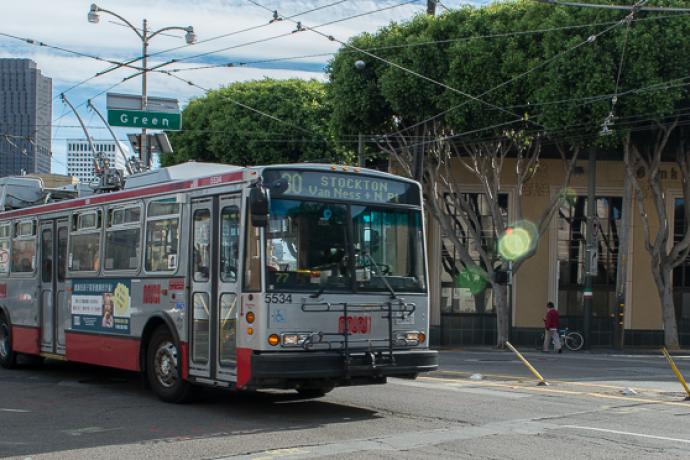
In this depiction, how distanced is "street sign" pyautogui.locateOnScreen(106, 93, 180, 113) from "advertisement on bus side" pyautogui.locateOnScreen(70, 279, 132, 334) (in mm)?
10952

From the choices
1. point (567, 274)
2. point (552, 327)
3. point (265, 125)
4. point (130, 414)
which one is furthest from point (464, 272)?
point (130, 414)

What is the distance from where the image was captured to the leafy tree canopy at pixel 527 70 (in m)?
25.2

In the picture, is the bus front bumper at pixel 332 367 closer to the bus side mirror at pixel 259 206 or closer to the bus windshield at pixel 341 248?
the bus windshield at pixel 341 248

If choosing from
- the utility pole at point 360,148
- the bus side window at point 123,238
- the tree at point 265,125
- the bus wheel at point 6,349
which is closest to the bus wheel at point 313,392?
the bus side window at point 123,238

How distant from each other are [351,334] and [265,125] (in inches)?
1214

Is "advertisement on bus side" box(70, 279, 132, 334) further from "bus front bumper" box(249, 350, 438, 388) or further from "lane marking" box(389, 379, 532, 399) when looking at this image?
"lane marking" box(389, 379, 532, 399)

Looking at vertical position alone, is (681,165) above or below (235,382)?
above

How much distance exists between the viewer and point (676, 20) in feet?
80.8

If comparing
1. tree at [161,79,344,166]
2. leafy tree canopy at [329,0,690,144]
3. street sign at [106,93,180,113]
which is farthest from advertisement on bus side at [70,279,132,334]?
tree at [161,79,344,166]

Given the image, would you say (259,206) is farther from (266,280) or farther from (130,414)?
(130,414)

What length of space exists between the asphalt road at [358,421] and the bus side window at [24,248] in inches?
93.1

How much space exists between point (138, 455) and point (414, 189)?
17.0 feet

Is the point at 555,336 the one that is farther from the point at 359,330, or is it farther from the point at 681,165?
the point at 359,330

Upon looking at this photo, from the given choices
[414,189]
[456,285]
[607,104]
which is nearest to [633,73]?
[607,104]
